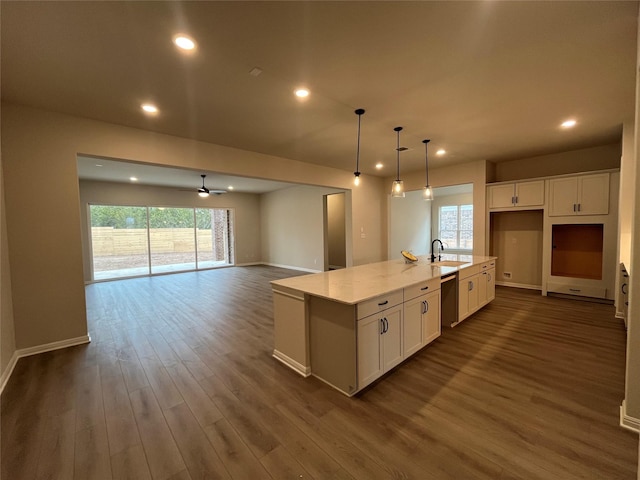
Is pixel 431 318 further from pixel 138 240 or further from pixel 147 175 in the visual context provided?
pixel 138 240

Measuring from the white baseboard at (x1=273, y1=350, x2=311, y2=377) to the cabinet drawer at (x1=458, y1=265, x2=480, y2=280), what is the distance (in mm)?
2377

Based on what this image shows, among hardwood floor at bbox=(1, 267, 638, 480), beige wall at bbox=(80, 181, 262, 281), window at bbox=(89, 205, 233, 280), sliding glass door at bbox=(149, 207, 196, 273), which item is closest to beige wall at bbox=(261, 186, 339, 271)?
beige wall at bbox=(80, 181, 262, 281)

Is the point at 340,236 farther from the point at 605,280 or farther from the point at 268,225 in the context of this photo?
the point at 605,280

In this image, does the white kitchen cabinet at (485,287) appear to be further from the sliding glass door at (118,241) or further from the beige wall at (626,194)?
the sliding glass door at (118,241)

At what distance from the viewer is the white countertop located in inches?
90.7

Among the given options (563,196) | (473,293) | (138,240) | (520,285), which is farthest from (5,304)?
(520,285)

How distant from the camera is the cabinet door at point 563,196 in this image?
188 inches

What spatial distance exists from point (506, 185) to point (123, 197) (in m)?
9.58

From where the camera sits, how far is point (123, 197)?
7.61 metres

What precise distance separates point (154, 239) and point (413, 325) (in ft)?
26.7

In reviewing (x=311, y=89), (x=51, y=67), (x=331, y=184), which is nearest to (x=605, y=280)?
(x=331, y=184)

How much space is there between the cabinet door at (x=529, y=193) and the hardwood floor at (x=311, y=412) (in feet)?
8.13

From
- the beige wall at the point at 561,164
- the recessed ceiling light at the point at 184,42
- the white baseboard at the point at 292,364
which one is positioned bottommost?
the white baseboard at the point at 292,364

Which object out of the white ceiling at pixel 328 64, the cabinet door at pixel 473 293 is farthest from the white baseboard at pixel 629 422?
the white ceiling at pixel 328 64
